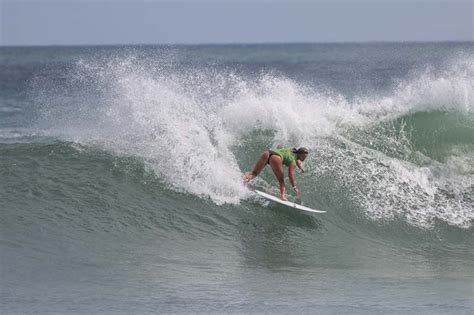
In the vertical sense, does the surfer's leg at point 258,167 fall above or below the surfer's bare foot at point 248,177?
above

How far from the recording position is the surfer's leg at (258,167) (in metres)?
12.3

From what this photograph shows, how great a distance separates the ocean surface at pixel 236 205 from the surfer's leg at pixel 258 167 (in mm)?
199

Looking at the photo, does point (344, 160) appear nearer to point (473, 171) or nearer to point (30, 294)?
point (473, 171)

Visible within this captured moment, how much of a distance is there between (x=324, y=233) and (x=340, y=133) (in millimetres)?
4153

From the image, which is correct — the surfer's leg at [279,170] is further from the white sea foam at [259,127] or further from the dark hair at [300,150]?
the white sea foam at [259,127]

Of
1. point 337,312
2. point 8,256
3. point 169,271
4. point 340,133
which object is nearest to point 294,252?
point 169,271

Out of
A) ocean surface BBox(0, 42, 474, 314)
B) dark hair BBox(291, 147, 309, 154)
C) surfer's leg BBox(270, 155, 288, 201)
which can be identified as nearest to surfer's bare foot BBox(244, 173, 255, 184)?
ocean surface BBox(0, 42, 474, 314)

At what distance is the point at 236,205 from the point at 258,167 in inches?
30.1

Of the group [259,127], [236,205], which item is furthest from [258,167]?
[259,127]

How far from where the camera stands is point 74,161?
1408 cm

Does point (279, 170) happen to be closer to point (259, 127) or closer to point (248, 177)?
point (248, 177)

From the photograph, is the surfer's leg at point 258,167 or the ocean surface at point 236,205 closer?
the ocean surface at point 236,205

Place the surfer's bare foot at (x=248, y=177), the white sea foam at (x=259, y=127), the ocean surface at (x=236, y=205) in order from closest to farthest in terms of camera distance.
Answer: the ocean surface at (x=236, y=205)
the surfer's bare foot at (x=248, y=177)
the white sea foam at (x=259, y=127)

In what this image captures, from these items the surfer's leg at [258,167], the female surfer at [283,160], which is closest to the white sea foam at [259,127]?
the surfer's leg at [258,167]
